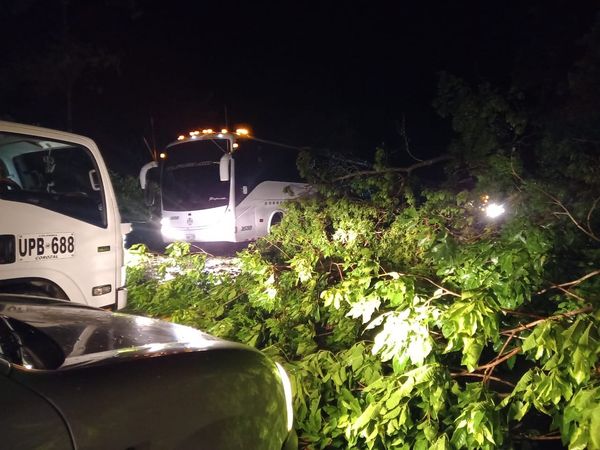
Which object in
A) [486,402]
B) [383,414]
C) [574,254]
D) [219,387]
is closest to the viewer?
[219,387]

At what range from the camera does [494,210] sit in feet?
16.7

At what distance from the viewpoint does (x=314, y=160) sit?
609 centimetres

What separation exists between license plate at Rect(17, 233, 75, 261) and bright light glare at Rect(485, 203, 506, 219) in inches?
154

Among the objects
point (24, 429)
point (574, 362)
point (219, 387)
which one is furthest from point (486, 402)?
point (24, 429)

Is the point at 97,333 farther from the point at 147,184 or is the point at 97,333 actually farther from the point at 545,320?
the point at 147,184

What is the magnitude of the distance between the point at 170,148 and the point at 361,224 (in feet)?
26.6

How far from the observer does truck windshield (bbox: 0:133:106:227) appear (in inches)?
165

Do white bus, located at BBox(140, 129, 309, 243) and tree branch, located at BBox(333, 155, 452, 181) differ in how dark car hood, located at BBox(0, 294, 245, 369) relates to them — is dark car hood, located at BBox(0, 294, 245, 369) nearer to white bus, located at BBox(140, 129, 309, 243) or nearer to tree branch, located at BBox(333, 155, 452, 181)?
tree branch, located at BBox(333, 155, 452, 181)

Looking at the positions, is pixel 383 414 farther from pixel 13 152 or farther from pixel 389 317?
pixel 13 152

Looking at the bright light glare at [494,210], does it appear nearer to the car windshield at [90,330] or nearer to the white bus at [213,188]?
the car windshield at [90,330]

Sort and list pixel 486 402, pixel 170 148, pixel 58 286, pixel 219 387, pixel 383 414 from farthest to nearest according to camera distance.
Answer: pixel 170 148
pixel 58 286
pixel 383 414
pixel 486 402
pixel 219 387

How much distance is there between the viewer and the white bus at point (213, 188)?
11773mm

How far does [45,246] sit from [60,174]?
2.89ft

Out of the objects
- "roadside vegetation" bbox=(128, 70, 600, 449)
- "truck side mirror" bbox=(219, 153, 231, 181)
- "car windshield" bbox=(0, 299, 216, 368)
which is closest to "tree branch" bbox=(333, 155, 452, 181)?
"roadside vegetation" bbox=(128, 70, 600, 449)
